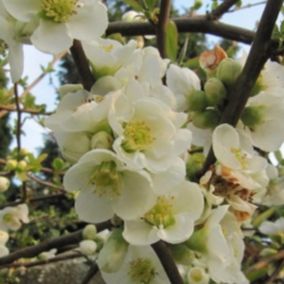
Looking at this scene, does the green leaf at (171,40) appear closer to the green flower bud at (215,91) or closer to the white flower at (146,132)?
the green flower bud at (215,91)

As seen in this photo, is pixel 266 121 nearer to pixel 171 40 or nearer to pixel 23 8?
pixel 23 8

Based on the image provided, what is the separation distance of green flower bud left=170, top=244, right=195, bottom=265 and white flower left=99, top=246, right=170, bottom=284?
0.18 feet

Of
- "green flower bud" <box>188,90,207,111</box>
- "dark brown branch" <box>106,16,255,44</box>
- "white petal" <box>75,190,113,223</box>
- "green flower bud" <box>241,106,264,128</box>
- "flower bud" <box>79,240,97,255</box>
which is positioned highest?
"green flower bud" <box>241,106,264,128</box>

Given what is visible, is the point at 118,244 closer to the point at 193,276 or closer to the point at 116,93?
the point at 116,93

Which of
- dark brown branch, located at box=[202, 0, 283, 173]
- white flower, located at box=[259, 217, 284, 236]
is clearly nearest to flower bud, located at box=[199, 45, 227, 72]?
dark brown branch, located at box=[202, 0, 283, 173]

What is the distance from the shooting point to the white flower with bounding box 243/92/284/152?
993mm

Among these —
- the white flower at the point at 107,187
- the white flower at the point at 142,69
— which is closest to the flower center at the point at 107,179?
the white flower at the point at 107,187

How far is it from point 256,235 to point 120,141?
2.03 meters

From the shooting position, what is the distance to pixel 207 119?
3.34 feet

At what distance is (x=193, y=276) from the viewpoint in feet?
4.14

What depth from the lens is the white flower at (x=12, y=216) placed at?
246 centimetres

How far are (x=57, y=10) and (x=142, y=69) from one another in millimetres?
135

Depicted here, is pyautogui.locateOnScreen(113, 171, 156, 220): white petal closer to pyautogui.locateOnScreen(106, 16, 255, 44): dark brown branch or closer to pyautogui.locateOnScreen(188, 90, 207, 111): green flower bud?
pyautogui.locateOnScreen(188, 90, 207, 111): green flower bud

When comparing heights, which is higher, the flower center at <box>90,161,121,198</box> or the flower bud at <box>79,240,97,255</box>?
the flower center at <box>90,161,121,198</box>
